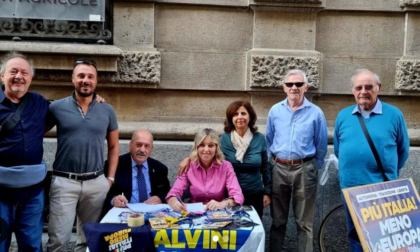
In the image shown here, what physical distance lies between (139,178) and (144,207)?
390mm

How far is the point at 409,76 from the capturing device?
17.3 ft

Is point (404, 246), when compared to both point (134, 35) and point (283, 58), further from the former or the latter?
point (134, 35)

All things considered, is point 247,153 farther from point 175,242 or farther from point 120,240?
Result: point 120,240

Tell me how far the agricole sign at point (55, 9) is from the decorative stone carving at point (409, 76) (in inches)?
142

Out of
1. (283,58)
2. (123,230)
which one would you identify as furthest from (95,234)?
(283,58)

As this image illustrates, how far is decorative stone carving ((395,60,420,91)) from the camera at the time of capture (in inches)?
206

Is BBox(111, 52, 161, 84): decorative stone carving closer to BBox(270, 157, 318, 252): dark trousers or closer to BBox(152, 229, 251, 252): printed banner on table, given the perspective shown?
BBox(270, 157, 318, 252): dark trousers

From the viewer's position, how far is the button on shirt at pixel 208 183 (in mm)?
3840

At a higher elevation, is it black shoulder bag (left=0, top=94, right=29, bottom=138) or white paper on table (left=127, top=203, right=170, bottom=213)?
black shoulder bag (left=0, top=94, right=29, bottom=138)

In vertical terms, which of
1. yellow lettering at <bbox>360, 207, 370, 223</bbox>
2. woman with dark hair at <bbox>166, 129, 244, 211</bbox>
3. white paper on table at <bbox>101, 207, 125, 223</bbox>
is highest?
woman with dark hair at <bbox>166, 129, 244, 211</bbox>

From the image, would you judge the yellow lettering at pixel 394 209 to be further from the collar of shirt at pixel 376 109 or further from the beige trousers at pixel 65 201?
the beige trousers at pixel 65 201

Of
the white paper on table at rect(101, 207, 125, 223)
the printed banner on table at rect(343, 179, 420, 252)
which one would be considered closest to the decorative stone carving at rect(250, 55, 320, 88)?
the printed banner on table at rect(343, 179, 420, 252)

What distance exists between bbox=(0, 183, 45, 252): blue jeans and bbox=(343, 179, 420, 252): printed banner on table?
2.38 meters

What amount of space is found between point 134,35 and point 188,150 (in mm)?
1494
